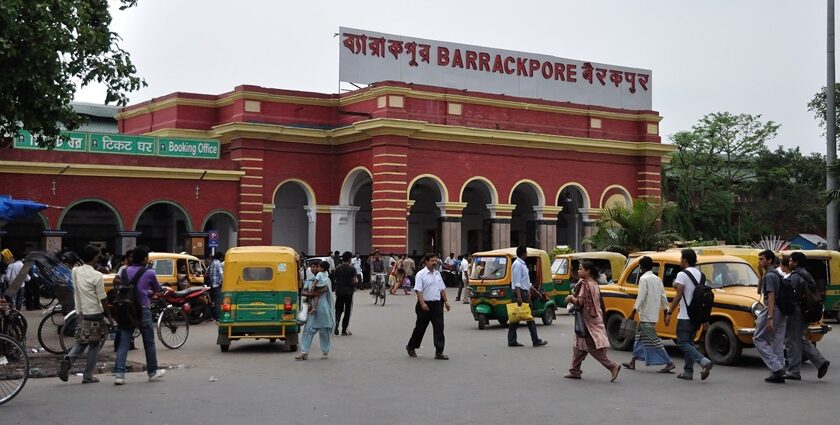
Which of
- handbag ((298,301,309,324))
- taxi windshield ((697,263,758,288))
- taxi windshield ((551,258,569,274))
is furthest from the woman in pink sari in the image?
taxi windshield ((551,258,569,274))

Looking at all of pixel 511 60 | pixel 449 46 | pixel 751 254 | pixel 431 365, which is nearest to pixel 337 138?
pixel 449 46

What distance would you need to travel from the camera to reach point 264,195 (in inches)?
1560

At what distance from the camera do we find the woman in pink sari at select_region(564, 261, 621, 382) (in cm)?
1246

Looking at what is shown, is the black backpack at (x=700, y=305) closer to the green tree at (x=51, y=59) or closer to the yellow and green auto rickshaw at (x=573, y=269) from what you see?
the green tree at (x=51, y=59)

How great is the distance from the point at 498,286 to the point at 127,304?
10.2 metres

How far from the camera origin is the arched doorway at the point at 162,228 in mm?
39844

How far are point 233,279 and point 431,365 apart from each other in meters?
4.05

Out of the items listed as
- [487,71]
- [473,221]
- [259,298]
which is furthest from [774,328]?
[473,221]

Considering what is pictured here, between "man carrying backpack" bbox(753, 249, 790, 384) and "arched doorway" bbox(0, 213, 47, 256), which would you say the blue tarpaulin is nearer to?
"man carrying backpack" bbox(753, 249, 790, 384)

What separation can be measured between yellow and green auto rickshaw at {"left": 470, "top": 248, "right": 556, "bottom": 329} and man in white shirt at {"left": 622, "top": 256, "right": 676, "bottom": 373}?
277 inches

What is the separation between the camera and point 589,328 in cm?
1248

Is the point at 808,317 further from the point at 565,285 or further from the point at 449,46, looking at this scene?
the point at 449,46

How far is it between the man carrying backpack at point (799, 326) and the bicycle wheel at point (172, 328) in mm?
9769

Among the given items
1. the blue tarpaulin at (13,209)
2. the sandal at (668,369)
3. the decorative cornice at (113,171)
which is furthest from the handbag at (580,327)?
the decorative cornice at (113,171)
